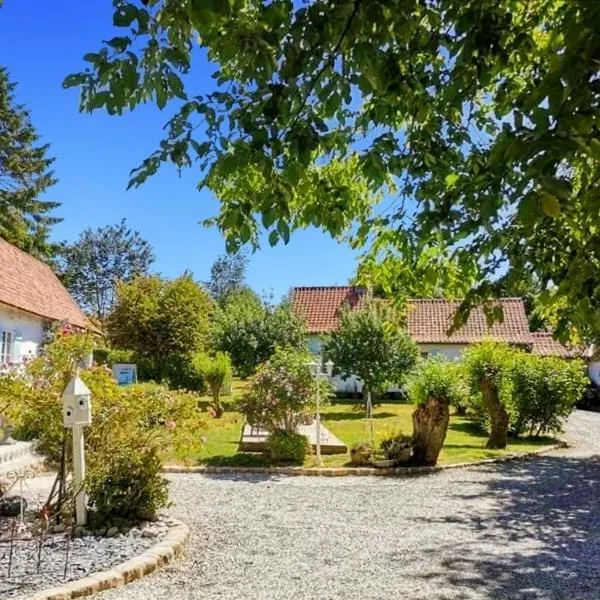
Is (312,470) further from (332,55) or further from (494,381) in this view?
(332,55)

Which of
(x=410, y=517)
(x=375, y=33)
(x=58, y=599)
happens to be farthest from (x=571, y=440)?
(x=375, y=33)

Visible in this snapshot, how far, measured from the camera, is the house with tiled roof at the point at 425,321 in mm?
31881

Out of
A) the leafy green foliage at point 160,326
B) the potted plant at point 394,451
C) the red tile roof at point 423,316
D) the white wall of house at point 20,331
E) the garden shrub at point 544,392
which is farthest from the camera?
the red tile roof at point 423,316

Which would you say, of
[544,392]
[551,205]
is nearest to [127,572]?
[551,205]

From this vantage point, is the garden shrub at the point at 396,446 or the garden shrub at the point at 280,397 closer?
the garden shrub at the point at 396,446

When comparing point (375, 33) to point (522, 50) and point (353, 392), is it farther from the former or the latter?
point (353, 392)

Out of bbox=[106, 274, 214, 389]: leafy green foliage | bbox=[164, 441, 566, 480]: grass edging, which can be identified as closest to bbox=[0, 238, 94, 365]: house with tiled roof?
bbox=[106, 274, 214, 389]: leafy green foliage

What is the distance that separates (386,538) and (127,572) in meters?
2.97

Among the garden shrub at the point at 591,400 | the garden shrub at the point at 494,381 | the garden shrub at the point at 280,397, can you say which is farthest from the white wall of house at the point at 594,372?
the garden shrub at the point at 280,397

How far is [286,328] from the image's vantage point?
27141mm

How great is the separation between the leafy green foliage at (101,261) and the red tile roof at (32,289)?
2831 centimetres

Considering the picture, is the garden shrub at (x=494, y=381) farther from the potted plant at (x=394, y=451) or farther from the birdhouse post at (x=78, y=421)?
the birdhouse post at (x=78, y=421)

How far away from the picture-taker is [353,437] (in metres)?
15.2

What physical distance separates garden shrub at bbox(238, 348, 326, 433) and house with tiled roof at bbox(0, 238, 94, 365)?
5.69 meters
